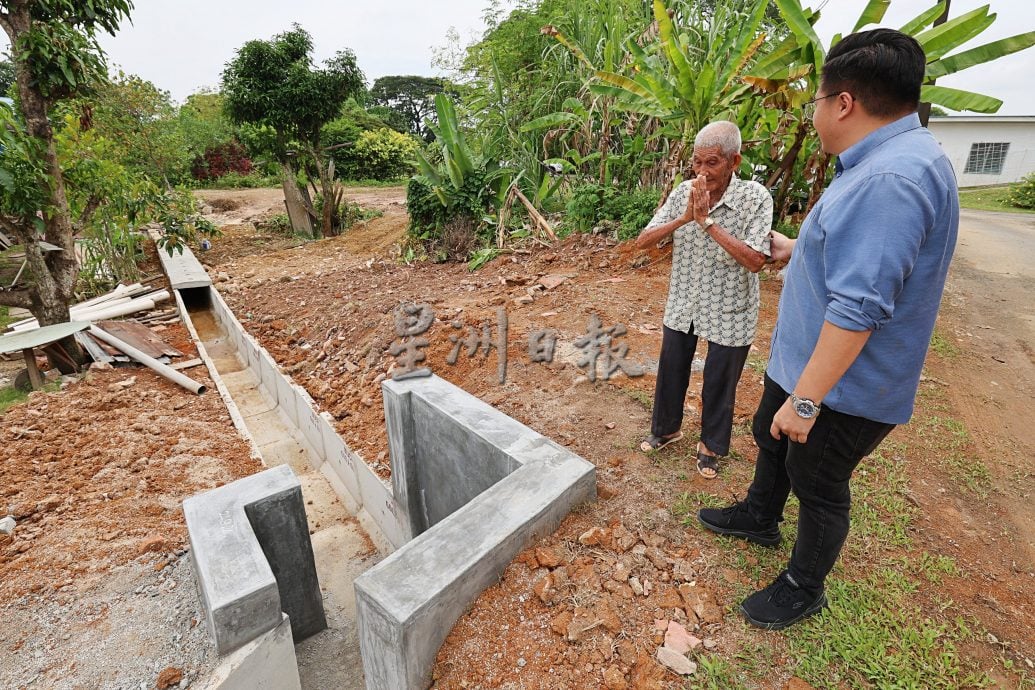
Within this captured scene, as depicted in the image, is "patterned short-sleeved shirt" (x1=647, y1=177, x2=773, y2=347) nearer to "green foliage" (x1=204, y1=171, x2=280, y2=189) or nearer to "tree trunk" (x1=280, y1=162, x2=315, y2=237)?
"tree trunk" (x1=280, y1=162, x2=315, y2=237)

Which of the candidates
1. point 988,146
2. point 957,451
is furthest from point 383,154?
point 988,146

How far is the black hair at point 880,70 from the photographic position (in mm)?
1257

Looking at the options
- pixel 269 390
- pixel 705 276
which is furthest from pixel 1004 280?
pixel 269 390

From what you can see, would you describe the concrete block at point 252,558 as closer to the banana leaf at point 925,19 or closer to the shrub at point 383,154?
the banana leaf at point 925,19

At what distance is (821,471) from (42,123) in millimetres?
6171

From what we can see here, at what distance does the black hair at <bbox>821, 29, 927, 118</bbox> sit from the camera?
1.26 meters

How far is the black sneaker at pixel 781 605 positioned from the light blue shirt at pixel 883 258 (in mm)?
720

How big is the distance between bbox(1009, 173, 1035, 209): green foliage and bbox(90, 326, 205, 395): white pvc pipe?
19.5m

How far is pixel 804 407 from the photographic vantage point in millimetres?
1396

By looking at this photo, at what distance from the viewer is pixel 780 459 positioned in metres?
1.96

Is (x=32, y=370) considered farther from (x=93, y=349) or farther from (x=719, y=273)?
(x=719, y=273)

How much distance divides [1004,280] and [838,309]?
7.56m

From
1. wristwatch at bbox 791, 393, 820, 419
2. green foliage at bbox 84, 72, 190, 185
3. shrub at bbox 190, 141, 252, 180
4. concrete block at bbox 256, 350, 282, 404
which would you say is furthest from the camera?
shrub at bbox 190, 141, 252, 180

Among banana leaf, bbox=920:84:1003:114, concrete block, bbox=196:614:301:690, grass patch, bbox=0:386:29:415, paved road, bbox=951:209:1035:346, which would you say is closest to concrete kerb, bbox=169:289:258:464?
grass patch, bbox=0:386:29:415
